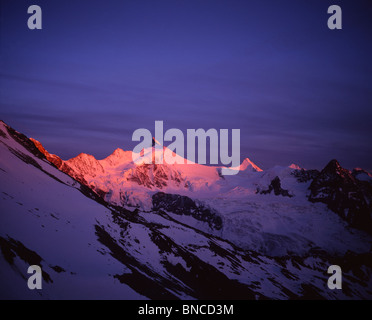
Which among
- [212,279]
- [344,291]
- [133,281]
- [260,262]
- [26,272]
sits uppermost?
[26,272]

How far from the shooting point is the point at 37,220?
166 feet

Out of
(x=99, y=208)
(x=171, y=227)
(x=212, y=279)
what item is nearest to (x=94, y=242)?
(x=99, y=208)

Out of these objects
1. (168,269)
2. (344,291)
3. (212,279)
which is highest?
(168,269)

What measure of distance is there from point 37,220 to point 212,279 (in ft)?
147

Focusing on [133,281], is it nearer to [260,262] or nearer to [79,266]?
[79,266]

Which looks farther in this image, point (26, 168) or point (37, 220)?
point (26, 168)

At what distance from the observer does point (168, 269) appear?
232ft

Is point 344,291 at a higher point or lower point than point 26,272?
lower

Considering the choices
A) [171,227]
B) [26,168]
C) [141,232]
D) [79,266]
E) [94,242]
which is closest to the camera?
[79,266]

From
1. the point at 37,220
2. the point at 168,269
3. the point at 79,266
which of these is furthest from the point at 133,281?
the point at 168,269
